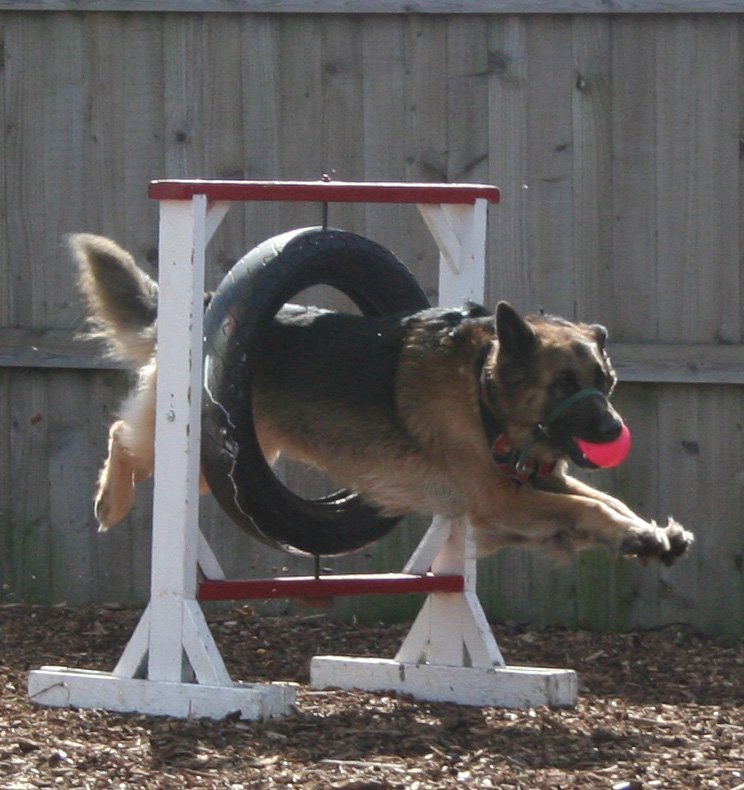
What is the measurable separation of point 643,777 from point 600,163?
3.02 metres

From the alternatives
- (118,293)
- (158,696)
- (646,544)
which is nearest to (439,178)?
(118,293)

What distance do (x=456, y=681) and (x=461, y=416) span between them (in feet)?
3.06

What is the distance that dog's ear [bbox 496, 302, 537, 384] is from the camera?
182 inches

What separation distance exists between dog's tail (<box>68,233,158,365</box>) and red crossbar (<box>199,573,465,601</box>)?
1.10m

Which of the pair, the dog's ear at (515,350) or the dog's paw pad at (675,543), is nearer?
the dog's paw pad at (675,543)

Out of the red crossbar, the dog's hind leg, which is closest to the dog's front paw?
the red crossbar

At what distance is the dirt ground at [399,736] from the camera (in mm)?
3941

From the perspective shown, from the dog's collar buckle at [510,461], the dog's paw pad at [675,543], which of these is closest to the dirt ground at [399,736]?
the dog's paw pad at [675,543]

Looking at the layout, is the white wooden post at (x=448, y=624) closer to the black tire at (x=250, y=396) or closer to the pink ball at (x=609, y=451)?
the black tire at (x=250, y=396)

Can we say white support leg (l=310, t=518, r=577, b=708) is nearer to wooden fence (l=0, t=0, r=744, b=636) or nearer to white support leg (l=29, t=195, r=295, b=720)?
white support leg (l=29, t=195, r=295, b=720)

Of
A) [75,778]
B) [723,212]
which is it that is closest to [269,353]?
[75,778]

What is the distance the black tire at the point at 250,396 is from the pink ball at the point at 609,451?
0.90m

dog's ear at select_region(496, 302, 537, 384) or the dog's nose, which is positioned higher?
dog's ear at select_region(496, 302, 537, 384)

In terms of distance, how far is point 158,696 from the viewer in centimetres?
462
